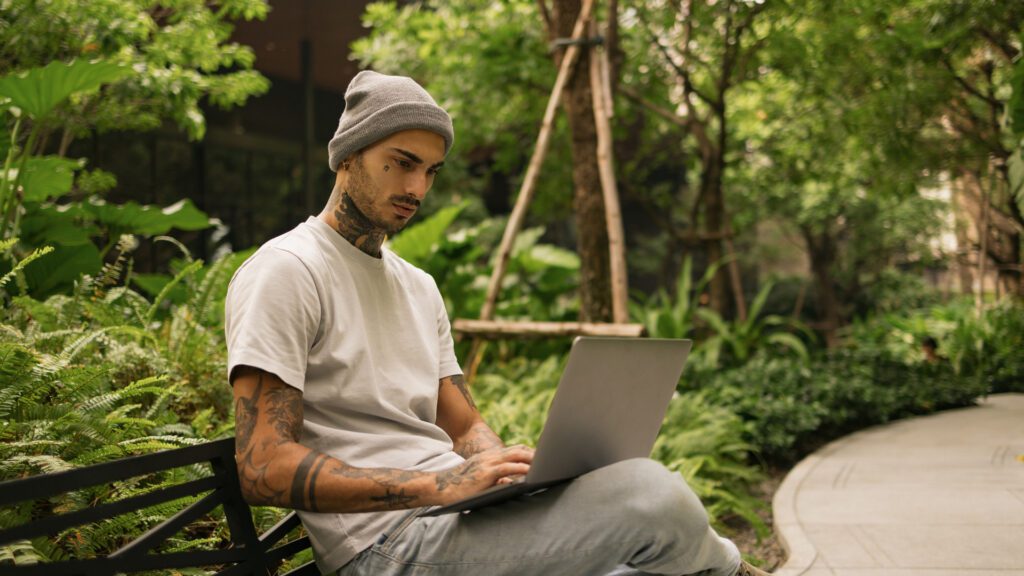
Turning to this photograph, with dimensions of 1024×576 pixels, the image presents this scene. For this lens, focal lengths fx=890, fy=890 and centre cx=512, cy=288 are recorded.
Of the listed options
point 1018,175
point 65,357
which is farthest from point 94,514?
point 1018,175

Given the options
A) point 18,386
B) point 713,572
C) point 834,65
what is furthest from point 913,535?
point 834,65

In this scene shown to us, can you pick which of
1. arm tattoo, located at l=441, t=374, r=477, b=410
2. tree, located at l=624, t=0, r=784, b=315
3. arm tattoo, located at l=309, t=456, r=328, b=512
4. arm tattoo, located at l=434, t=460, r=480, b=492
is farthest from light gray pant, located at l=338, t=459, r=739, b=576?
tree, located at l=624, t=0, r=784, b=315

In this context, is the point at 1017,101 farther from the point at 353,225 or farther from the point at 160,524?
the point at 160,524

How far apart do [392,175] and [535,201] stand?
987 cm

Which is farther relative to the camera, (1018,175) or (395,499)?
(1018,175)

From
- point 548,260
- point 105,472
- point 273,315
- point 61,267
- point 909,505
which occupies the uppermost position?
point 273,315

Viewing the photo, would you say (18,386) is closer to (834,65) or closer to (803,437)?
(803,437)

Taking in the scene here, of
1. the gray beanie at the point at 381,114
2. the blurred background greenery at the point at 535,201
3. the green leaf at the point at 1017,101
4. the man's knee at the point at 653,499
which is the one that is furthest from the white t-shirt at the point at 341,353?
the green leaf at the point at 1017,101

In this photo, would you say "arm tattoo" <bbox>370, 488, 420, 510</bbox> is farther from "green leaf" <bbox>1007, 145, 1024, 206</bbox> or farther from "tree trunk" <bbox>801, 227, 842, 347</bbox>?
"tree trunk" <bbox>801, 227, 842, 347</bbox>

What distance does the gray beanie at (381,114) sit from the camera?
215 centimetres

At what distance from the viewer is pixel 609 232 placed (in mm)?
6184

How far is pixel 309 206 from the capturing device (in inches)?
472

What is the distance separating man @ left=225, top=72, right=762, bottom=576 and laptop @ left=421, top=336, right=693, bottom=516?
7 centimetres

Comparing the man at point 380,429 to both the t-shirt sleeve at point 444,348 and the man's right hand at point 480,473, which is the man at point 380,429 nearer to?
the man's right hand at point 480,473
